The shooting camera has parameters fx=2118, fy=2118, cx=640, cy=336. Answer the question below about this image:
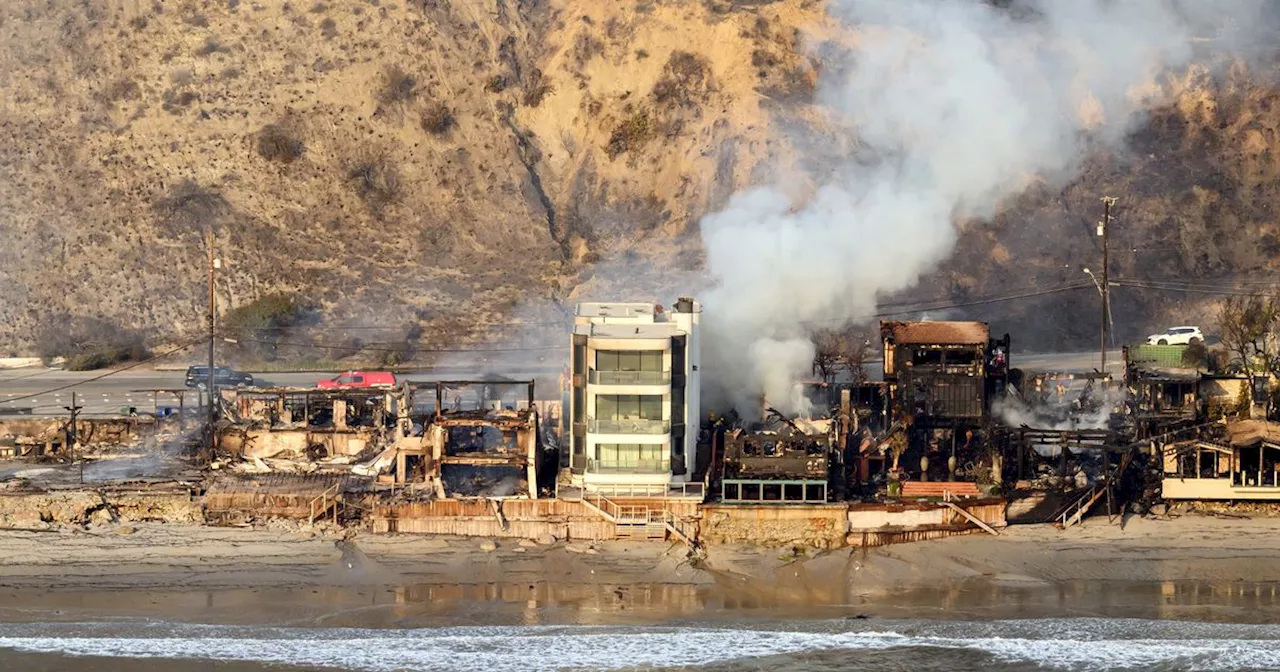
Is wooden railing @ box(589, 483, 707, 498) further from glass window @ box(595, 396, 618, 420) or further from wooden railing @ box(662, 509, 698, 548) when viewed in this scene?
glass window @ box(595, 396, 618, 420)

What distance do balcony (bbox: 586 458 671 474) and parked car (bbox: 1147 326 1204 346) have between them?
2740cm

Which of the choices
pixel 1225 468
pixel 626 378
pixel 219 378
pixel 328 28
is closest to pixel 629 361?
pixel 626 378

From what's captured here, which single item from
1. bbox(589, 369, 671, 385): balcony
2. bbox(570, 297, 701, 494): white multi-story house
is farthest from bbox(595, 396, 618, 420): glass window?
bbox(589, 369, 671, 385): balcony

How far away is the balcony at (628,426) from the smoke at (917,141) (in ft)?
25.4

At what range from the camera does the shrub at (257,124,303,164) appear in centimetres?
10444

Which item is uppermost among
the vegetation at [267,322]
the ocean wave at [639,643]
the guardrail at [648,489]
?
the vegetation at [267,322]

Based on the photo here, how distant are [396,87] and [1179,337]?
43554 millimetres

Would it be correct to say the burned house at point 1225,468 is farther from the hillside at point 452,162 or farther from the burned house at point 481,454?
the hillside at point 452,162

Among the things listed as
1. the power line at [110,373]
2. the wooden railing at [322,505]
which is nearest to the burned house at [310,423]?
the wooden railing at [322,505]

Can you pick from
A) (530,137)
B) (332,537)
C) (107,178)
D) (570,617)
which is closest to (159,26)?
(107,178)

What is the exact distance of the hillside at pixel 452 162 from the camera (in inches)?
3748

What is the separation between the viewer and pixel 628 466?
61.3 metres

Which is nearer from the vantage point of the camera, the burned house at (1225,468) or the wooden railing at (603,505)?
the wooden railing at (603,505)

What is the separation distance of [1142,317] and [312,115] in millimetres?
42311
